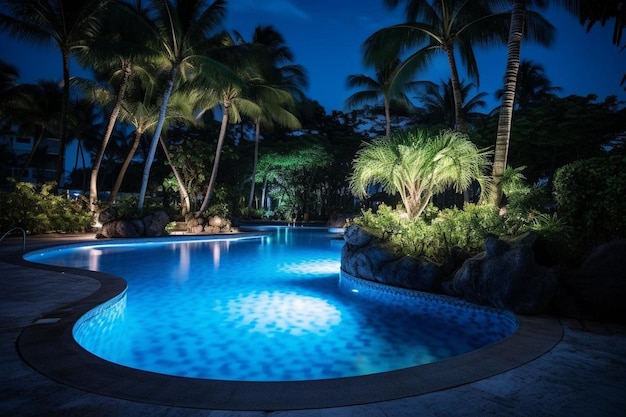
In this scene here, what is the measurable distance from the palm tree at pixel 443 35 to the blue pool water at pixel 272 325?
306 inches

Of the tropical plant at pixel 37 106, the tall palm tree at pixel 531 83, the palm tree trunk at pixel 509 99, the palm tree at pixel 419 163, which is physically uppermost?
the tall palm tree at pixel 531 83

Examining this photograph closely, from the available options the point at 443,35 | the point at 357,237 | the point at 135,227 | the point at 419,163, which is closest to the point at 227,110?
the point at 135,227

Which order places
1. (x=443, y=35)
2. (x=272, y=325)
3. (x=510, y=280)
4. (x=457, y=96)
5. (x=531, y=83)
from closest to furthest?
1. (x=510, y=280)
2. (x=272, y=325)
3. (x=457, y=96)
4. (x=443, y=35)
5. (x=531, y=83)

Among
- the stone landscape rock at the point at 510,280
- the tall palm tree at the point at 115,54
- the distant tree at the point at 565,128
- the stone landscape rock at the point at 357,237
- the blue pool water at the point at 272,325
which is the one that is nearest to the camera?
the blue pool water at the point at 272,325

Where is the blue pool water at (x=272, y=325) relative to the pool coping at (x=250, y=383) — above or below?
below

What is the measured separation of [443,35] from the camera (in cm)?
1288

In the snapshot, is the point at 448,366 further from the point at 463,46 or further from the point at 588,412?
the point at 463,46

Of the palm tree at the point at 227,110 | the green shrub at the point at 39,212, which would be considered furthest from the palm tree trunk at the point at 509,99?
the green shrub at the point at 39,212

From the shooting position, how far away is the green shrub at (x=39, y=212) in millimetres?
14148

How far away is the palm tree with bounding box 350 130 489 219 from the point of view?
959 centimetres

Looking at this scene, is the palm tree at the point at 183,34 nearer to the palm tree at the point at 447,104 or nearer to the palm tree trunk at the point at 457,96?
the palm tree trunk at the point at 457,96

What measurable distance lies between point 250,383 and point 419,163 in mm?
8051

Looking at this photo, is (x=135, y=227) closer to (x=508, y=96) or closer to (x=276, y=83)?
(x=276, y=83)

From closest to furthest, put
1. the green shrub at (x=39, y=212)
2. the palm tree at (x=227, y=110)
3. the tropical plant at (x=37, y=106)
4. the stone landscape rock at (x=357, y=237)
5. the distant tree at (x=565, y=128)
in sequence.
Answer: the stone landscape rock at (x=357, y=237)
the green shrub at (x=39, y=212)
the distant tree at (x=565, y=128)
the palm tree at (x=227, y=110)
the tropical plant at (x=37, y=106)
